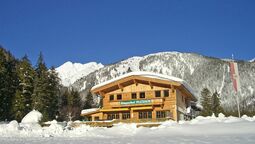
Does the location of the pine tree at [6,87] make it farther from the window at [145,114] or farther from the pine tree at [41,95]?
the window at [145,114]

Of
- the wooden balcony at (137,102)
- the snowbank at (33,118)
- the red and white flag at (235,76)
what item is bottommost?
the snowbank at (33,118)

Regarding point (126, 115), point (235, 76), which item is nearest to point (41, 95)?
point (126, 115)

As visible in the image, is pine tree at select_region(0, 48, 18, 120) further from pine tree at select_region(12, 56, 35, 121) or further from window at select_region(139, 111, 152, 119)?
window at select_region(139, 111, 152, 119)

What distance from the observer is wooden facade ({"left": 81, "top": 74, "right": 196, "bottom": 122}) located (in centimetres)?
4912

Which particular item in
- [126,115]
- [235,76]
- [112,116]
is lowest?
[112,116]

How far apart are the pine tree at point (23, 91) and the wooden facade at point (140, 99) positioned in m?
10.9

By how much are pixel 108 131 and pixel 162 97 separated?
2031 cm

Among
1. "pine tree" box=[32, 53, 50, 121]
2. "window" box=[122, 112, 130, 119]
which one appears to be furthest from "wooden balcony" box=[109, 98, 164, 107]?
"pine tree" box=[32, 53, 50, 121]

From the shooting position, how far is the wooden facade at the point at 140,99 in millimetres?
49125

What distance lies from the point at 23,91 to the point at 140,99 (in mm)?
19636

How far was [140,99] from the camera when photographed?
5000 centimetres

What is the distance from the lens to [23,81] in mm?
59375

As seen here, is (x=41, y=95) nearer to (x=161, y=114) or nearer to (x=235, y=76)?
(x=161, y=114)

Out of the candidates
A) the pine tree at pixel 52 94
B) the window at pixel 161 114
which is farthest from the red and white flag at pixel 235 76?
the pine tree at pixel 52 94
